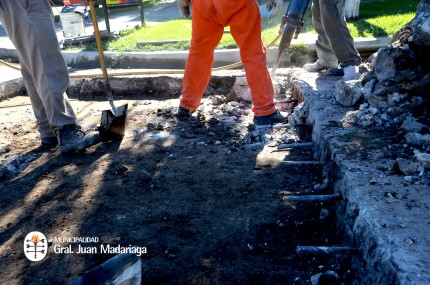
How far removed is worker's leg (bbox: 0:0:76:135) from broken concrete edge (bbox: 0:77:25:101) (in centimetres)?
187

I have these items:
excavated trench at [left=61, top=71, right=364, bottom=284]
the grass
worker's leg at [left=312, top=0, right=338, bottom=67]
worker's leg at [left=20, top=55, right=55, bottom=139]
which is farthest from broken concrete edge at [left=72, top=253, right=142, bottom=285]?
the grass

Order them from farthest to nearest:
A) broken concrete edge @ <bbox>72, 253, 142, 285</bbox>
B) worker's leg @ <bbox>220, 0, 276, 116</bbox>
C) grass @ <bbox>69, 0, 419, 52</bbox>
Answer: grass @ <bbox>69, 0, 419, 52</bbox>
worker's leg @ <bbox>220, 0, 276, 116</bbox>
broken concrete edge @ <bbox>72, 253, 142, 285</bbox>

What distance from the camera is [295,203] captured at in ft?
7.94

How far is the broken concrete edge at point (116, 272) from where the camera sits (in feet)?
4.57

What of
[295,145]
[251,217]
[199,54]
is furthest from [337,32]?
[251,217]

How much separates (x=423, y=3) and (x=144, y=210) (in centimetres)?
262

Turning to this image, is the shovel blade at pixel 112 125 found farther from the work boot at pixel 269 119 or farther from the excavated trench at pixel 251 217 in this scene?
the work boot at pixel 269 119

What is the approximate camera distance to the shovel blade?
3.43 m

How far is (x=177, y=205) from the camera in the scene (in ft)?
8.17

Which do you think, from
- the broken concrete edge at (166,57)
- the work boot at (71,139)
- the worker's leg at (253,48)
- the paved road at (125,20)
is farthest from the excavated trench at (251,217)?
the paved road at (125,20)

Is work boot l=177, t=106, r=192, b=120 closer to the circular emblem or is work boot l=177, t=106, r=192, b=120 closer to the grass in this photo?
the circular emblem

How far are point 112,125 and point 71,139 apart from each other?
34cm

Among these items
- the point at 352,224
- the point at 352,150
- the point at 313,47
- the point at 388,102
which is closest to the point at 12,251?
the point at 352,224

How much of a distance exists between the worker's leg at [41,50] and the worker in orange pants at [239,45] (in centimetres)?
117
